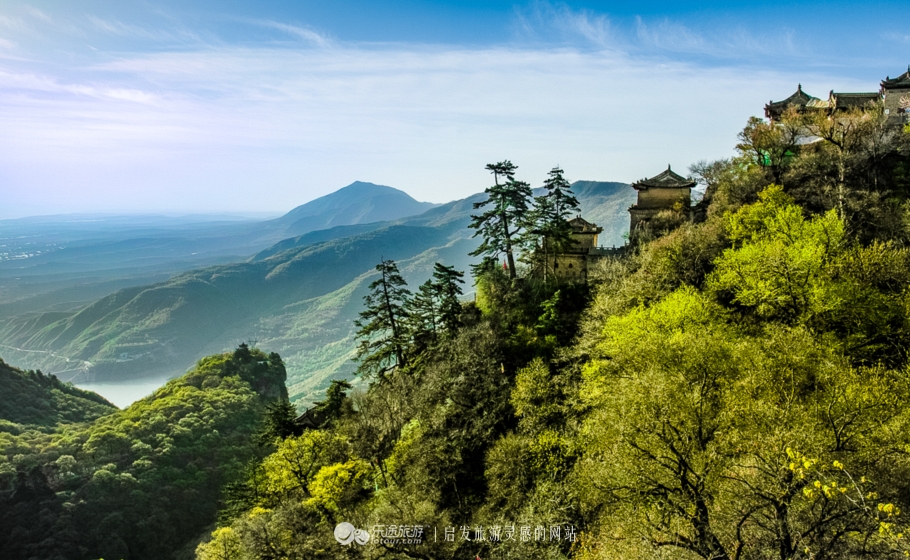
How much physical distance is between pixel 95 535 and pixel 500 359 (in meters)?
53.2

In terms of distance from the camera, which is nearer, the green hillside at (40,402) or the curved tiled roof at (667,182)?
the curved tiled roof at (667,182)

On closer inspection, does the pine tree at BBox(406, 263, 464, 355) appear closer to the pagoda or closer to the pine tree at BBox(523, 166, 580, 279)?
the pine tree at BBox(523, 166, 580, 279)

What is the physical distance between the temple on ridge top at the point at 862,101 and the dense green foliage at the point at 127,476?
64.2 m

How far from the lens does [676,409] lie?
16.6 meters

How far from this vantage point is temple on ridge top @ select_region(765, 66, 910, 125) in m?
37.8

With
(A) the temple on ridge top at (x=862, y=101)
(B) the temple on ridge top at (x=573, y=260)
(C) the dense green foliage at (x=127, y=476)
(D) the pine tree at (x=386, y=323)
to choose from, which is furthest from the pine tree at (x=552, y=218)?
(C) the dense green foliage at (x=127, y=476)

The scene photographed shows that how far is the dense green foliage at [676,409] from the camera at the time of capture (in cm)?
1384

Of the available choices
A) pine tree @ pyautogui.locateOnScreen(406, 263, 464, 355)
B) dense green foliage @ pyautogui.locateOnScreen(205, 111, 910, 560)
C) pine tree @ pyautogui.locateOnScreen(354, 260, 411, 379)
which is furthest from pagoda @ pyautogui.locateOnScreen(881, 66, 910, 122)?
pine tree @ pyautogui.locateOnScreen(354, 260, 411, 379)

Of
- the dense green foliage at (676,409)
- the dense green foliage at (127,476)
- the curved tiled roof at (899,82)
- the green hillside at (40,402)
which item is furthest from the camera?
the green hillside at (40,402)

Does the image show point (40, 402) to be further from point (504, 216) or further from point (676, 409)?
point (676, 409)

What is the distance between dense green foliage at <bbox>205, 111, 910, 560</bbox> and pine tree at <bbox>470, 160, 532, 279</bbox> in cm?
213

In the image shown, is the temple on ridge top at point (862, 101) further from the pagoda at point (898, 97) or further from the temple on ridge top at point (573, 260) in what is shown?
the temple on ridge top at point (573, 260)

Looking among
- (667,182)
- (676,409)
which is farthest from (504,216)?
(676,409)

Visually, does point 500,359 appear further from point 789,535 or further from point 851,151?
point 851,151
